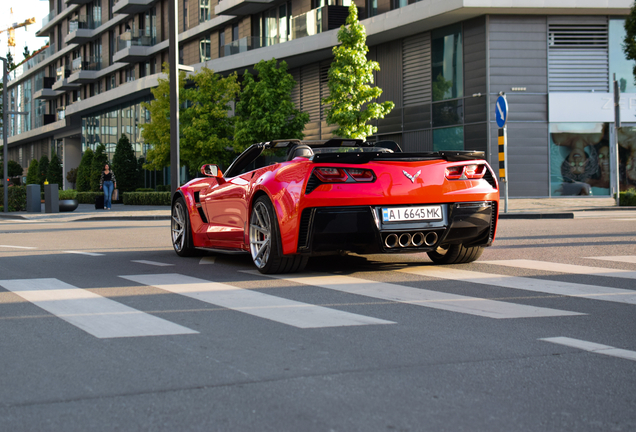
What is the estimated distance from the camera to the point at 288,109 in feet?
104

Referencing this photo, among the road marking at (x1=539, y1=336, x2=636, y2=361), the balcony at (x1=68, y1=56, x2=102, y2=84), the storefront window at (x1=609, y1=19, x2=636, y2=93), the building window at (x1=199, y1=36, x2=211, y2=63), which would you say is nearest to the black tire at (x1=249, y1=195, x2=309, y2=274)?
the road marking at (x1=539, y1=336, x2=636, y2=361)

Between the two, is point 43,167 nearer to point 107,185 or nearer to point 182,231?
point 107,185

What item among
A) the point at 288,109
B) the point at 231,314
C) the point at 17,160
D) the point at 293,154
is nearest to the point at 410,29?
the point at 288,109

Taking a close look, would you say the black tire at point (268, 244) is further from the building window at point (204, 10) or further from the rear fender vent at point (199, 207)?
the building window at point (204, 10)

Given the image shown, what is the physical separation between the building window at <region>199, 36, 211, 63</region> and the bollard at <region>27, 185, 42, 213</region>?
19424 millimetres

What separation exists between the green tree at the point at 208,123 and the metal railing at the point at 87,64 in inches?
1196

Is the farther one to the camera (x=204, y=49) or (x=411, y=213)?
(x=204, y=49)

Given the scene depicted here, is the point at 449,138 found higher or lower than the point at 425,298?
Result: higher

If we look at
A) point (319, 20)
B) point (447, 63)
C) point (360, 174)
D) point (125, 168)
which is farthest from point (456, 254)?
point (125, 168)

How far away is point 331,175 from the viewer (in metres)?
6.46

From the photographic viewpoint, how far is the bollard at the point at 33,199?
27719 mm

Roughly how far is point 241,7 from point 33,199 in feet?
54.9

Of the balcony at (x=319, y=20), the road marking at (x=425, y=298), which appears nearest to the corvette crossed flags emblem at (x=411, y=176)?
the road marking at (x=425, y=298)

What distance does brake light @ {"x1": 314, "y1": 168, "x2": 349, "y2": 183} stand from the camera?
643 cm
